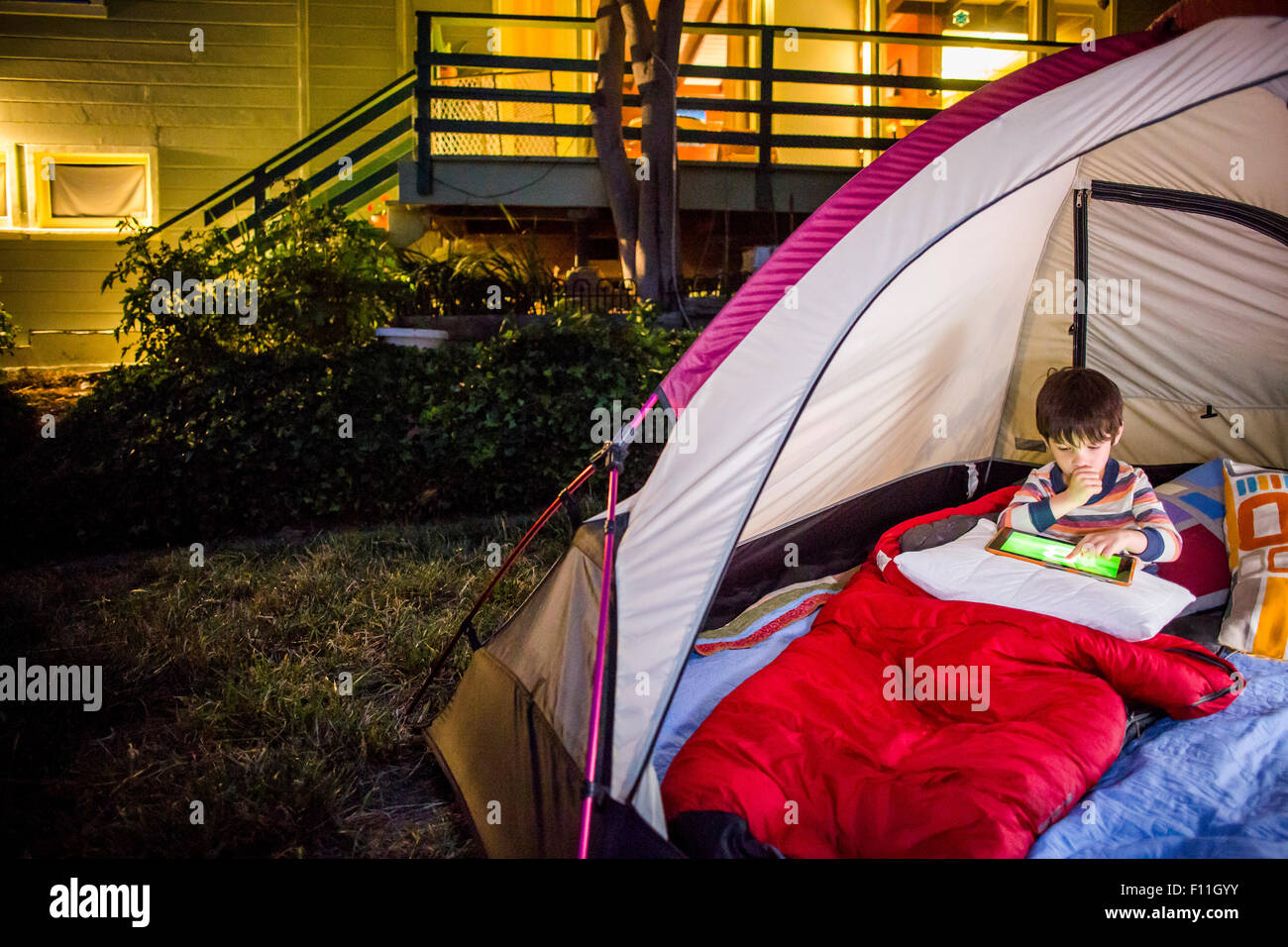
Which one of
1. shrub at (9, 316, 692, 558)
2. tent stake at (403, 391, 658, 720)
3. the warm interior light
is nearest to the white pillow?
tent stake at (403, 391, 658, 720)

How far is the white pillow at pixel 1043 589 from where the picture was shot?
2254 mm

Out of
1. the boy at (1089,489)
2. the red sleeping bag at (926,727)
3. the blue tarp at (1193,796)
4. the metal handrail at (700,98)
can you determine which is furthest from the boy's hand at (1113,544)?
the metal handrail at (700,98)

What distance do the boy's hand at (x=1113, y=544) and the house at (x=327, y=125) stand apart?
488 cm

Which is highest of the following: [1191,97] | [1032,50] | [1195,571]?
[1032,50]

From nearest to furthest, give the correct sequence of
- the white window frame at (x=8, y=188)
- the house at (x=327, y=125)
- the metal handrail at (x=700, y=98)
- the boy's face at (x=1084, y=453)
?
the boy's face at (x=1084, y=453) → the metal handrail at (x=700, y=98) → the house at (x=327, y=125) → the white window frame at (x=8, y=188)

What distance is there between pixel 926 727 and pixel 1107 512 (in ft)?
3.19

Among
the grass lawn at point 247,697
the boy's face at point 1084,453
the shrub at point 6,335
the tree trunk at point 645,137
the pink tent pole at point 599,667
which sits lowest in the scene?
the grass lawn at point 247,697

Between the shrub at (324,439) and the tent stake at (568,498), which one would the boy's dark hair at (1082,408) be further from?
the shrub at (324,439)

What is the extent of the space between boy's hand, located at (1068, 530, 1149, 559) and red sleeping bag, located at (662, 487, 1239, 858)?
0.26 m

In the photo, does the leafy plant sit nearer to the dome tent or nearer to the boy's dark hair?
the dome tent

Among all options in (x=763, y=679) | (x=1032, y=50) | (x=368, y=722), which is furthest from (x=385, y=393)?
(x=1032, y=50)
